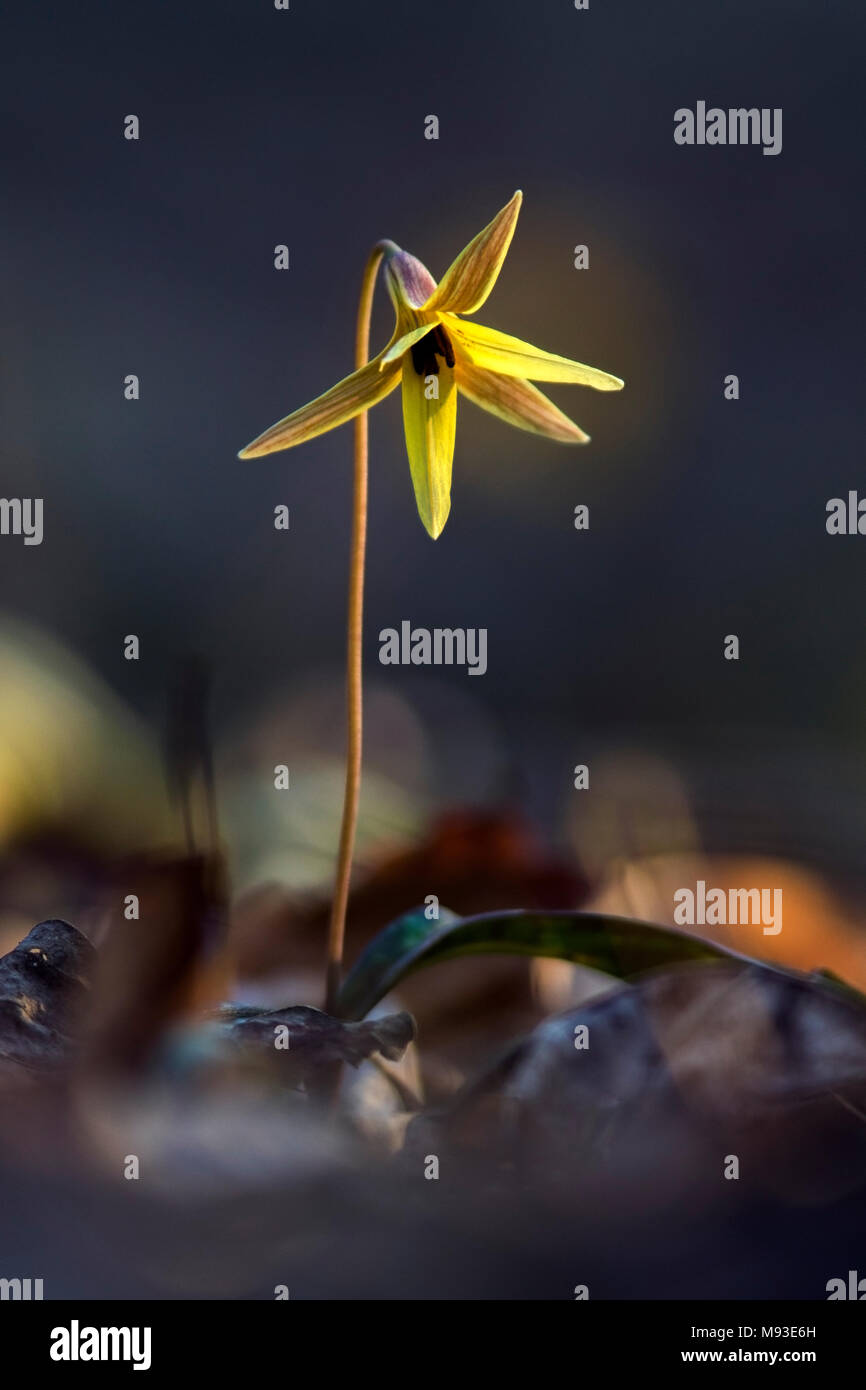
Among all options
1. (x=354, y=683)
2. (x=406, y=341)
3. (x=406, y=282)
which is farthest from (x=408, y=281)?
(x=354, y=683)

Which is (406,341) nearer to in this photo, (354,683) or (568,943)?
(354,683)

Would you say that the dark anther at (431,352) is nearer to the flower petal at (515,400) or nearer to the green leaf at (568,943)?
the flower petal at (515,400)

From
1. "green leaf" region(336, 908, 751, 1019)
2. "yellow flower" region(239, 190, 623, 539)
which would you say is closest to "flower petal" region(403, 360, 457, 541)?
"yellow flower" region(239, 190, 623, 539)

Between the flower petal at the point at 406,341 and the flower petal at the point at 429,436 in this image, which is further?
the flower petal at the point at 429,436

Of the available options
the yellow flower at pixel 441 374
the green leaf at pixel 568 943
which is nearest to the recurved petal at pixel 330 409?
the yellow flower at pixel 441 374

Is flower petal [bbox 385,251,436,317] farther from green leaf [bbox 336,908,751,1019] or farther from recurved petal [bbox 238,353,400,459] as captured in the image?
green leaf [bbox 336,908,751,1019]

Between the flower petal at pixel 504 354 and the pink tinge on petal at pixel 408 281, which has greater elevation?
the pink tinge on petal at pixel 408 281

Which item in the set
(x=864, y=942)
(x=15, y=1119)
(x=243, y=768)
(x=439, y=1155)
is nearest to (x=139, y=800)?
(x=243, y=768)
